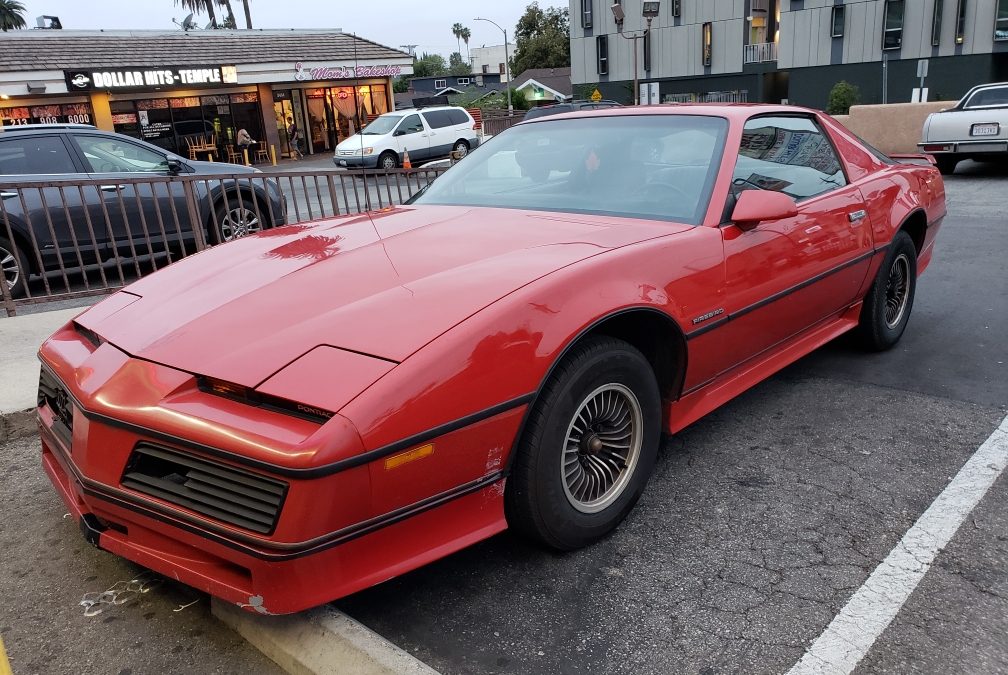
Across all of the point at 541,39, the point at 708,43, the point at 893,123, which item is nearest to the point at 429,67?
the point at 541,39

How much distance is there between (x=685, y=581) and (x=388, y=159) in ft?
67.5

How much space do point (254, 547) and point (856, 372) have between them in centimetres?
341

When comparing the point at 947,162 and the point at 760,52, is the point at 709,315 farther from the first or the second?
the point at 760,52

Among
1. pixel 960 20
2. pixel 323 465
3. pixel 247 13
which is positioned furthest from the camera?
pixel 247 13

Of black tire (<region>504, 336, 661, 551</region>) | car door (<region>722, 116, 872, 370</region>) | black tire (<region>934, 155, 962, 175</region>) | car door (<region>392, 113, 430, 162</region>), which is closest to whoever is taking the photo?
black tire (<region>504, 336, 661, 551</region>)

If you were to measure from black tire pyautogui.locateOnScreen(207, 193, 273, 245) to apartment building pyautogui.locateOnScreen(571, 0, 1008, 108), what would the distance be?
21820mm

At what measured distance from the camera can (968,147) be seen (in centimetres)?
1229

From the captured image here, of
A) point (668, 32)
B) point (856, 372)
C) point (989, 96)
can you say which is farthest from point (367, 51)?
point (856, 372)

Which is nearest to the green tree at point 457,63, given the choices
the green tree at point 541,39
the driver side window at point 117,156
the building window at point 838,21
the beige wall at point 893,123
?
the green tree at point 541,39

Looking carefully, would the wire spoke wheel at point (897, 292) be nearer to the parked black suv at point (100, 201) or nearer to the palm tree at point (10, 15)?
the parked black suv at point (100, 201)

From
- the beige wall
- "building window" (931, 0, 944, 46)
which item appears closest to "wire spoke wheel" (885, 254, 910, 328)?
the beige wall

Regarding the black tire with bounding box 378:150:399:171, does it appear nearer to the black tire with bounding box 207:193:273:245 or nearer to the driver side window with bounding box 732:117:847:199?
the black tire with bounding box 207:193:273:245

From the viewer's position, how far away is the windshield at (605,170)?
10.3 feet

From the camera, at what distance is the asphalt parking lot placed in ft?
6.93
